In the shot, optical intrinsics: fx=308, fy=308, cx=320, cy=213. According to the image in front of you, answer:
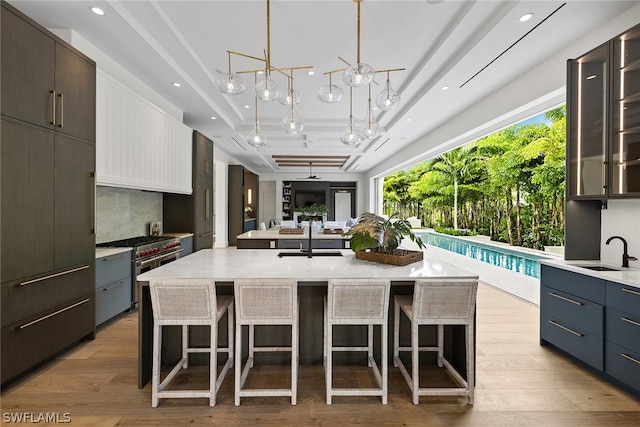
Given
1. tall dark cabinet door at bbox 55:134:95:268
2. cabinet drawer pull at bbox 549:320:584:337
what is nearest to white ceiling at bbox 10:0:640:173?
tall dark cabinet door at bbox 55:134:95:268

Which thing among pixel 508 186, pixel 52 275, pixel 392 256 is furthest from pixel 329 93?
pixel 508 186

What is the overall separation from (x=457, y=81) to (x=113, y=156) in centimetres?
409

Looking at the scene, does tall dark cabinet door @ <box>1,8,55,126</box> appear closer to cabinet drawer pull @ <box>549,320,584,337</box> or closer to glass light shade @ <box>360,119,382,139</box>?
glass light shade @ <box>360,119,382,139</box>

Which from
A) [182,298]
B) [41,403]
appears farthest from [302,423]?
[41,403]

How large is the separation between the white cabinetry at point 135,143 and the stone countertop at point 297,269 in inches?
61.2

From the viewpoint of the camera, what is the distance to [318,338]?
2527mm

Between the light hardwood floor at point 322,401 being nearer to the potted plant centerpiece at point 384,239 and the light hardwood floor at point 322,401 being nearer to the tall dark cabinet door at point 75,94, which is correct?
the potted plant centerpiece at point 384,239

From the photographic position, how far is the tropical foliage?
7.05 m

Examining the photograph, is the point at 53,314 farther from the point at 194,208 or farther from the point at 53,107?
the point at 194,208

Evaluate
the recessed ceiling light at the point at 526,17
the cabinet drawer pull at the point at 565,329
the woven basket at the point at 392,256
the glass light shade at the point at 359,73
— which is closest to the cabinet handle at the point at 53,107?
the glass light shade at the point at 359,73

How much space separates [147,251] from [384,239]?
10.2 ft

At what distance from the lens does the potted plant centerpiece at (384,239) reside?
8.05ft

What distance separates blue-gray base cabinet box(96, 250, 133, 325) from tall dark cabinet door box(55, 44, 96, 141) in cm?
127

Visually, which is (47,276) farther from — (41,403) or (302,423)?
(302,423)
